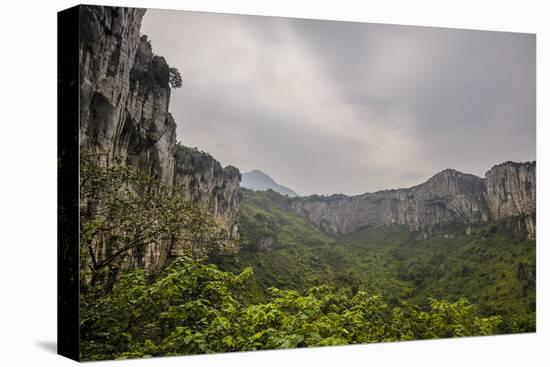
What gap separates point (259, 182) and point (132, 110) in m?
1.75

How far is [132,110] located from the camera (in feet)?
24.4

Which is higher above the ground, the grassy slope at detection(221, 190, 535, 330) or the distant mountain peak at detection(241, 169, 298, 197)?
the distant mountain peak at detection(241, 169, 298, 197)

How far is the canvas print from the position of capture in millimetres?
7133

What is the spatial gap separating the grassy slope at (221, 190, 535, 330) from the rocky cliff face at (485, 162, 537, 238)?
8.8 inches

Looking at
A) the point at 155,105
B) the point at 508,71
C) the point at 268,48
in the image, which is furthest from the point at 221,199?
the point at 508,71

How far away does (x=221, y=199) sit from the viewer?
26.4 ft

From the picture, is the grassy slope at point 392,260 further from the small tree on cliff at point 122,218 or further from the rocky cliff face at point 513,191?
the small tree on cliff at point 122,218

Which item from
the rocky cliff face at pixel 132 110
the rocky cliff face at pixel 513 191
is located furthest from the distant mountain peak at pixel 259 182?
the rocky cliff face at pixel 513 191

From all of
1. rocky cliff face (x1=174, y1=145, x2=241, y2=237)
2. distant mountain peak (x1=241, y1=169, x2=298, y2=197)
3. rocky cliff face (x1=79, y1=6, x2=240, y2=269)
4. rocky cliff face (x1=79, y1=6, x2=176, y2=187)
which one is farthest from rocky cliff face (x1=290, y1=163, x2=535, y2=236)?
rocky cliff face (x1=79, y1=6, x2=176, y2=187)

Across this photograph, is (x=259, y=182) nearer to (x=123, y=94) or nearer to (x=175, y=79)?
(x=175, y=79)

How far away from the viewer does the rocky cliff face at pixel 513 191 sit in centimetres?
943

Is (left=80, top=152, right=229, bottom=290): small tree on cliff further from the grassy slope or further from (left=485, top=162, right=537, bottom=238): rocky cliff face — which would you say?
(left=485, top=162, right=537, bottom=238): rocky cliff face

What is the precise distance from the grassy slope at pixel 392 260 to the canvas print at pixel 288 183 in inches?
0.9

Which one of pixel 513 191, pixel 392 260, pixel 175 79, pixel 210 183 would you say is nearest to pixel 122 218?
pixel 210 183
